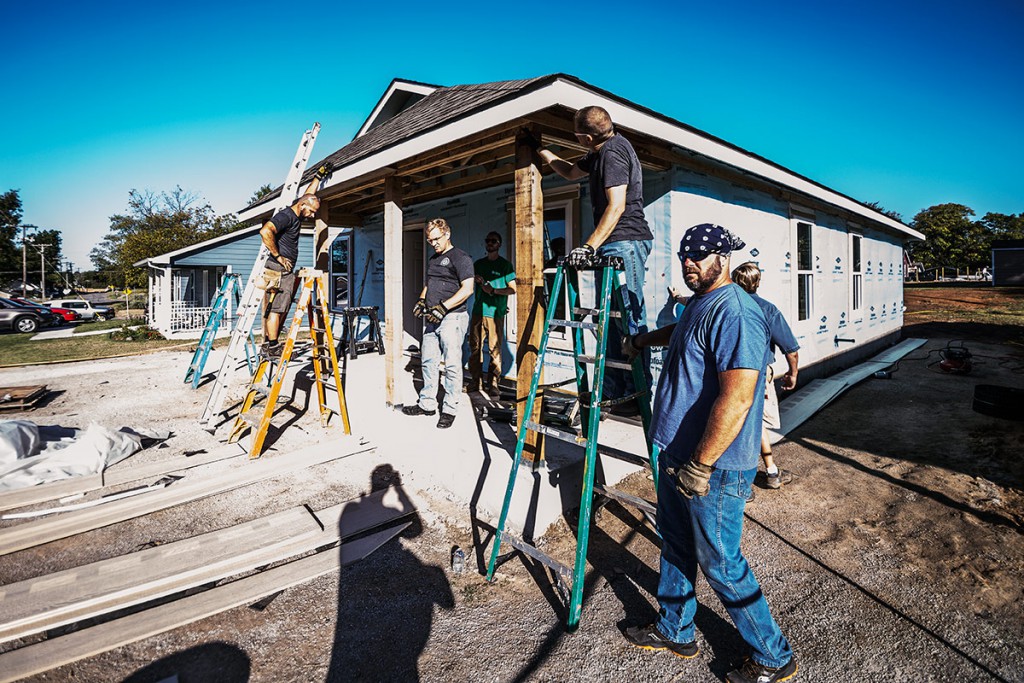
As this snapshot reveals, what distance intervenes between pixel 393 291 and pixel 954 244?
2940 inches

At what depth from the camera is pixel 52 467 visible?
4598 millimetres

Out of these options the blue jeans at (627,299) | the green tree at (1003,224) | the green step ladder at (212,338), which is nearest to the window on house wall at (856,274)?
the blue jeans at (627,299)

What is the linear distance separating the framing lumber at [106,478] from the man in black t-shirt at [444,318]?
2205mm

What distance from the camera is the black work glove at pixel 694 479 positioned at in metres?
1.98

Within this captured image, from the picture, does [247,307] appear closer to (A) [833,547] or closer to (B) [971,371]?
(A) [833,547]

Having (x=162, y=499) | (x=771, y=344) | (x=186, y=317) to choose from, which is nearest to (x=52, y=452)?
(x=162, y=499)

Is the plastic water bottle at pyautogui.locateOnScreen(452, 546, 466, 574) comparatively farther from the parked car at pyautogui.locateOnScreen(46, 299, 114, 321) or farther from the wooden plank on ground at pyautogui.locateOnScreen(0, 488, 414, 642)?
the parked car at pyautogui.locateOnScreen(46, 299, 114, 321)

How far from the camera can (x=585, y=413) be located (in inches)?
129

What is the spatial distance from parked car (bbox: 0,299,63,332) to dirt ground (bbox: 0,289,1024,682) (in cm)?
2516

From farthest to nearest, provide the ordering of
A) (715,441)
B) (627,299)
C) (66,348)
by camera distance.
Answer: (66,348)
(627,299)
(715,441)

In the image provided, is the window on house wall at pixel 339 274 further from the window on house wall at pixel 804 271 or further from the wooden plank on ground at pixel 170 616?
the wooden plank on ground at pixel 170 616

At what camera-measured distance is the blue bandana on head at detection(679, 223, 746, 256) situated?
214 cm

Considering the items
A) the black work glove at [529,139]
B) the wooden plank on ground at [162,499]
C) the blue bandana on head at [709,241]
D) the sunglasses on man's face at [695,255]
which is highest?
the black work glove at [529,139]

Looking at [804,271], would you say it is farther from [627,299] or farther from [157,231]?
[157,231]
